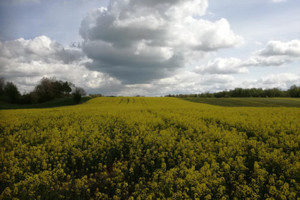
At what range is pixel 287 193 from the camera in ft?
13.7

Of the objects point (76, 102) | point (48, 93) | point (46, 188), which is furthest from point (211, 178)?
point (48, 93)

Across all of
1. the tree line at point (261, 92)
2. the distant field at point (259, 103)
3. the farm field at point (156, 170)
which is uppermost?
the tree line at point (261, 92)

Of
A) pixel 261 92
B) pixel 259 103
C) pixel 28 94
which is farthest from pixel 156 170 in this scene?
pixel 261 92

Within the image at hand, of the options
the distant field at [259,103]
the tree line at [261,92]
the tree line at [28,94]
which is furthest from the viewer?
the tree line at [261,92]

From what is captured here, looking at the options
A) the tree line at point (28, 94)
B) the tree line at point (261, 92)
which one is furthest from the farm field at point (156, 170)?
the tree line at point (261, 92)

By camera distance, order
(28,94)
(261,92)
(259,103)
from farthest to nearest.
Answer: (261,92)
(28,94)
(259,103)

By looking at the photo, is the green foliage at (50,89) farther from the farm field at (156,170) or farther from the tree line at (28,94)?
the farm field at (156,170)

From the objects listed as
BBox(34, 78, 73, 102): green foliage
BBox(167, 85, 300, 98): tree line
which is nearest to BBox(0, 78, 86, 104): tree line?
BBox(34, 78, 73, 102): green foliage

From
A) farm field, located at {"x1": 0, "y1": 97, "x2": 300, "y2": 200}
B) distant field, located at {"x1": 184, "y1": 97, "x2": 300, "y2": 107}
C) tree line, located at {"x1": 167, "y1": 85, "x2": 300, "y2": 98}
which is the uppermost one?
tree line, located at {"x1": 167, "y1": 85, "x2": 300, "y2": 98}

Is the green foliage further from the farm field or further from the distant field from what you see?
the farm field

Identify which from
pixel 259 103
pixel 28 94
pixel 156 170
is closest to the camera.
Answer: pixel 156 170

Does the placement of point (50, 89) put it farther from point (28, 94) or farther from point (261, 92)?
point (261, 92)

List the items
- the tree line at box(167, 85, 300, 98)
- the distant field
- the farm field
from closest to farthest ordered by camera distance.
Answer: the farm field, the distant field, the tree line at box(167, 85, 300, 98)

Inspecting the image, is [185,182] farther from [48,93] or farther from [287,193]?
[48,93]
